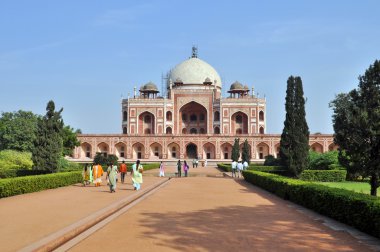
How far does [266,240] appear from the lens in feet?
20.3

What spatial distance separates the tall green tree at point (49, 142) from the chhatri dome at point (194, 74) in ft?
137

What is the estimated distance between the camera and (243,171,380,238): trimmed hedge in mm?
6793

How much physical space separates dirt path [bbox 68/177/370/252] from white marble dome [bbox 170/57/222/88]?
170 feet

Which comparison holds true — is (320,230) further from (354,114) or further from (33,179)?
(33,179)

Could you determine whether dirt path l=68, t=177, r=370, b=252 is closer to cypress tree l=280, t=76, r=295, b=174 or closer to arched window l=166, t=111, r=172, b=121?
cypress tree l=280, t=76, r=295, b=174

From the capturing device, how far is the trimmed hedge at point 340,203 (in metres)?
6.79

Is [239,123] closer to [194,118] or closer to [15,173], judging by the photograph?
[194,118]

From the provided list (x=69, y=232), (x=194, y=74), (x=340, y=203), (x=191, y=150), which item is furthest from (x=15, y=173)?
(x=194, y=74)

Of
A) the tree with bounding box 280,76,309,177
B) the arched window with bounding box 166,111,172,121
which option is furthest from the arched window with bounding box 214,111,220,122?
the tree with bounding box 280,76,309,177

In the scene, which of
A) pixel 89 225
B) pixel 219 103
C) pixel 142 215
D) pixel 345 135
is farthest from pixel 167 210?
pixel 219 103

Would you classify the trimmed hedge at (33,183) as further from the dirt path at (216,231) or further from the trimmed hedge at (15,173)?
the dirt path at (216,231)

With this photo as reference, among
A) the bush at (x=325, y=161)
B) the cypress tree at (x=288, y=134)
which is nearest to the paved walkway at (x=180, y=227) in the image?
the cypress tree at (x=288, y=134)

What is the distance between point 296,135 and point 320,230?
42.5 feet

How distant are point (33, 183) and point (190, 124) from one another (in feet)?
154
